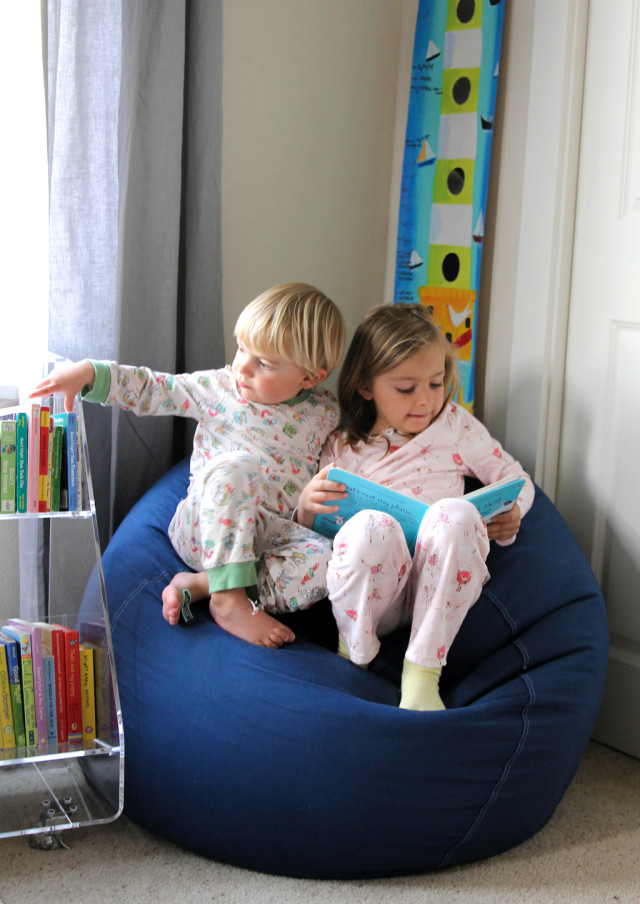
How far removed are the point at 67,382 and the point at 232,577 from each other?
1.46ft

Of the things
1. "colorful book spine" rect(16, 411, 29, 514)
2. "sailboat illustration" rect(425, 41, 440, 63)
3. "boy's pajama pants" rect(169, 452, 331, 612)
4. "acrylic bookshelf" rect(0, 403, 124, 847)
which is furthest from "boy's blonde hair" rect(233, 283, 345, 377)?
"sailboat illustration" rect(425, 41, 440, 63)

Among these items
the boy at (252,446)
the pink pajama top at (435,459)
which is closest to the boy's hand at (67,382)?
the boy at (252,446)

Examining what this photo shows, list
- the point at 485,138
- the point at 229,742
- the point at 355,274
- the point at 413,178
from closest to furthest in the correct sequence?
the point at 229,742, the point at 485,138, the point at 413,178, the point at 355,274

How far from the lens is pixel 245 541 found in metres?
1.53

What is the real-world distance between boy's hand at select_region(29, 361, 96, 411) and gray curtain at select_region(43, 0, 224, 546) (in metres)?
0.28

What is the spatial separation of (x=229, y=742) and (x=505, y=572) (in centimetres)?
61

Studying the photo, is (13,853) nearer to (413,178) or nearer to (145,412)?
(145,412)

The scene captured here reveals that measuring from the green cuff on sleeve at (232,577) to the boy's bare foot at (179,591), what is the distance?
0.17ft

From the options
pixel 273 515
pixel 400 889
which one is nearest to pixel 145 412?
pixel 273 515

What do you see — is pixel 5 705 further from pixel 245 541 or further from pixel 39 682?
pixel 245 541

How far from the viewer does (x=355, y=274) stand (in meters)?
2.47

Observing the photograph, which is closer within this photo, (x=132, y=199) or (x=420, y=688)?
(x=420, y=688)

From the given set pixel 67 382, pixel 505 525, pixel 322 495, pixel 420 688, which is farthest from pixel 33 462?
pixel 505 525

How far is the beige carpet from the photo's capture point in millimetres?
1326
